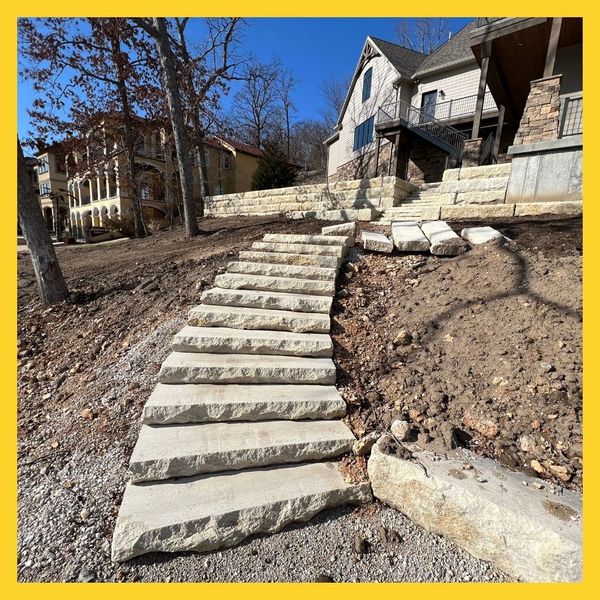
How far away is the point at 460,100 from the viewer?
14.4 meters

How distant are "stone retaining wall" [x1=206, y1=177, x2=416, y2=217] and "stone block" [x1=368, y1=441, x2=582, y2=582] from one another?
260 inches

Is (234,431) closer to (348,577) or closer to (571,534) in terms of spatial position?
(348,577)

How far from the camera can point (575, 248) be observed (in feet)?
10.5

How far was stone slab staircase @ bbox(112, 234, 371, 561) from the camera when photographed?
1.66 metres

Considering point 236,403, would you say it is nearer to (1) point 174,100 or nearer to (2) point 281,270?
(2) point 281,270

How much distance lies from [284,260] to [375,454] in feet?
9.39

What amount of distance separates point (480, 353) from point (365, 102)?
21208 mm

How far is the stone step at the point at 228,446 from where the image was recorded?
1.86 m

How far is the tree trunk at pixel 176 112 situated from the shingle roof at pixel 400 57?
14.1 m

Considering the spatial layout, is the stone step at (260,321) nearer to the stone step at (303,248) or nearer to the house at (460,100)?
the stone step at (303,248)

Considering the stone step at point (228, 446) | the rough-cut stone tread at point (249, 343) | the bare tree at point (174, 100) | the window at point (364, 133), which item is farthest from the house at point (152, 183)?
the stone step at point (228, 446)

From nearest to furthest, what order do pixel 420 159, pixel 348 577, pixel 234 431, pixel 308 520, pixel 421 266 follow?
1. pixel 348 577
2. pixel 308 520
3. pixel 234 431
4. pixel 421 266
5. pixel 420 159

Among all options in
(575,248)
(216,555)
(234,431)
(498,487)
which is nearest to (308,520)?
(216,555)

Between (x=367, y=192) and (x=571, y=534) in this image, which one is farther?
(x=367, y=192)
